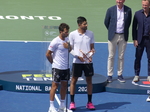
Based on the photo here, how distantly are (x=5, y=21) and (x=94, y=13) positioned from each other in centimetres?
437

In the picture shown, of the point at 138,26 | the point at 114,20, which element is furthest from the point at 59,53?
the point at 138,26

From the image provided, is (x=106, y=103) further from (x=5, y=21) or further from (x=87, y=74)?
(x=5, y=21)

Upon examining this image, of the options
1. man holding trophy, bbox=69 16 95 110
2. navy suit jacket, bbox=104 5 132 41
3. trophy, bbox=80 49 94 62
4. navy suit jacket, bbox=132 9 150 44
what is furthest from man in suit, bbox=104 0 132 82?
trophy, bbox=80 49 94 62

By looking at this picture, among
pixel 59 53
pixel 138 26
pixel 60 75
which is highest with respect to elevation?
pixel 138 26

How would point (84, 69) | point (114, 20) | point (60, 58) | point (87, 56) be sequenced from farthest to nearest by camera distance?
1. point (114, 20)
2. point (84, 69)
3. point (87, 56)
4. point (60, 58)

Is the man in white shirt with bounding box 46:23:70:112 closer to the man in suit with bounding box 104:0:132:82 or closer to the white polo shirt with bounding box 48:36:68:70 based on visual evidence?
the white polo shirt with bounding box 48:36:68:70

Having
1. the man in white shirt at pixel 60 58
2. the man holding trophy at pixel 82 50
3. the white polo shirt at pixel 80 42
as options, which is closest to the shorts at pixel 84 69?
the man holding trophy at pixel 82 50

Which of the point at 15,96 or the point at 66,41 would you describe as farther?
the point at 15,96

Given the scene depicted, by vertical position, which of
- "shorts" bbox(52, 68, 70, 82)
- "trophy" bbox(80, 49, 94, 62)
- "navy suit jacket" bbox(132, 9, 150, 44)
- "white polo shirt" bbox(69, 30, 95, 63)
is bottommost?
"shorts" bbox(52, 68, 70, 82)

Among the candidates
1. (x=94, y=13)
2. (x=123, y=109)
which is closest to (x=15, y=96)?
(x=123, y=109)

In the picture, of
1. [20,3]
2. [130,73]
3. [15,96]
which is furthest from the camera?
[20,3]

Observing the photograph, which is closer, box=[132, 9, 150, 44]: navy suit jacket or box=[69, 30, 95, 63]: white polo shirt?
box=[69, 30, 95, 63]: white polo shirt

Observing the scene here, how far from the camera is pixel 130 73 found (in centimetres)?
1461

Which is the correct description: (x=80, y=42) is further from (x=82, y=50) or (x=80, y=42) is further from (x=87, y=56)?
(x=87, y=56)
